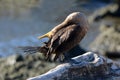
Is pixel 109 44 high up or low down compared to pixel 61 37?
up

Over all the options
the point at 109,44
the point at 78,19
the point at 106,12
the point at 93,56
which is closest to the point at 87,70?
the point at 93,56

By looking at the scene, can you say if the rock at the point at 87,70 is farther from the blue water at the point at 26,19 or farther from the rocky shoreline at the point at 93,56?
the blue water at the point at 26,19

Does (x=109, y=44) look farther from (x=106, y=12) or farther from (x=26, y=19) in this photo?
(x=26, y=19)

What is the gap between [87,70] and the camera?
6.96 metres

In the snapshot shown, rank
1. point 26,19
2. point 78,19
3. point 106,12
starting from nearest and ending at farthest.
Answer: point 78,19 < point 26,19 < point 106,12

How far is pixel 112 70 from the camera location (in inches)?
282

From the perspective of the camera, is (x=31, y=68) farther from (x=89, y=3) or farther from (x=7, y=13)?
(x=89, y=3)

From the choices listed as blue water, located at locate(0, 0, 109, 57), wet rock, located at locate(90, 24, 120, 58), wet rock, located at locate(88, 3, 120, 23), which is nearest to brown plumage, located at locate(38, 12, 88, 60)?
wet rock, located at locate(90, 24, 120, 58)

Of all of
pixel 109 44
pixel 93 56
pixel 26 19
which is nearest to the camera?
pixel 93 56

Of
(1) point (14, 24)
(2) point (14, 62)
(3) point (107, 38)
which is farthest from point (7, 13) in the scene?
(2) point (14, 62)

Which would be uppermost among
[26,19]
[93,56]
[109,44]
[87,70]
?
[26,19]

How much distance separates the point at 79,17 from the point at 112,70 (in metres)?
0.84

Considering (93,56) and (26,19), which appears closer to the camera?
(93,56)

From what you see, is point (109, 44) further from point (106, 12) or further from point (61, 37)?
point (61, 37)
